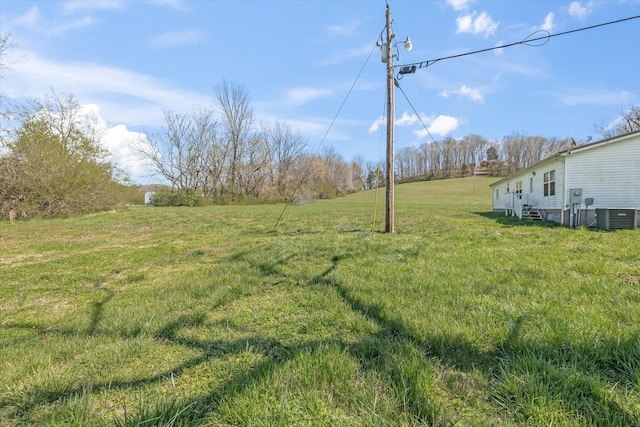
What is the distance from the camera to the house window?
13.4 m

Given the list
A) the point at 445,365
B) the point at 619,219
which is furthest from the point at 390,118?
the point at 619,219

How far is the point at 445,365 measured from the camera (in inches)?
82.0

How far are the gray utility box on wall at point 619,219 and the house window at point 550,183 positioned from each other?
9.30ft

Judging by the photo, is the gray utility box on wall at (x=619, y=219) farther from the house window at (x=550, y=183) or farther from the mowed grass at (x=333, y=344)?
the mowed grass at (x=333, y=344)

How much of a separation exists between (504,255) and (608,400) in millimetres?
4413

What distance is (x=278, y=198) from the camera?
132ft

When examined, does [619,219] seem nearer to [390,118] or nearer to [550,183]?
[550,183]

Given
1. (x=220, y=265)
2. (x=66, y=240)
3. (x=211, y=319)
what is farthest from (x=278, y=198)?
(x=211, y=319)

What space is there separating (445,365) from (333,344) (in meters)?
0.85

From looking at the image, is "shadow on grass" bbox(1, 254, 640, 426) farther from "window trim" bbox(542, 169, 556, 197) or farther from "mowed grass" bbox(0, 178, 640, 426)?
"window trim" bbox(542, 169, 556, 197)

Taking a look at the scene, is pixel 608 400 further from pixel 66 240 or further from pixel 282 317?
pixel 66 240

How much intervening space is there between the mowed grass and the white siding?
8792 mm

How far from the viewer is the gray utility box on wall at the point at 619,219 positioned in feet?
34.3

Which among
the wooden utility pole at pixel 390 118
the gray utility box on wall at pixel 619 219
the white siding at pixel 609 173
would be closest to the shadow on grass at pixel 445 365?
the wooden utility pole at pixel 390 118
